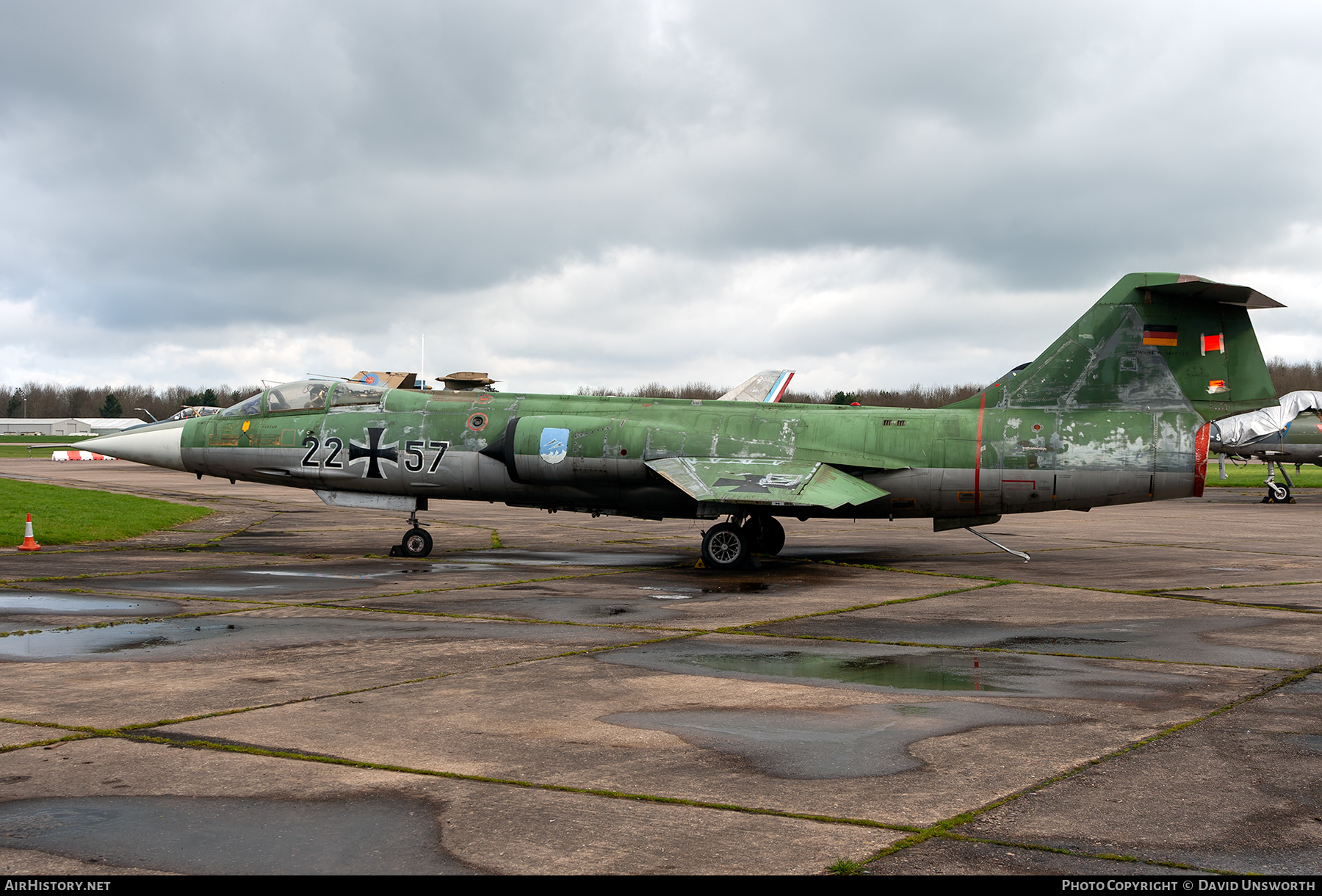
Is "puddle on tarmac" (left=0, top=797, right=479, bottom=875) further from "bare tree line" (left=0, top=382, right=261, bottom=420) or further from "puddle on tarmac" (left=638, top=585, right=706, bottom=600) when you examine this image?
"bare tree line" (left=0, top=382, right=261, bottom=420)

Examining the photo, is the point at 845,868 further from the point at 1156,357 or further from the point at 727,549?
the point at 1156,357

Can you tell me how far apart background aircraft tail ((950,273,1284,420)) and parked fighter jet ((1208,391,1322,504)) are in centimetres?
2314

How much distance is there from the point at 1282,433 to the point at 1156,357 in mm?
24759

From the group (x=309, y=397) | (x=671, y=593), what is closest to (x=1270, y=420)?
(x=671, y=593)

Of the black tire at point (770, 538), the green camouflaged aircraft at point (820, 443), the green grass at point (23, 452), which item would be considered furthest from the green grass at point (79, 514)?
the green grass at point (23, 452)

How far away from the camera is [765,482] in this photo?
52.3ft

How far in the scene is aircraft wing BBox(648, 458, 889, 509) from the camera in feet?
50.6

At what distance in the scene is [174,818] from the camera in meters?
4.99

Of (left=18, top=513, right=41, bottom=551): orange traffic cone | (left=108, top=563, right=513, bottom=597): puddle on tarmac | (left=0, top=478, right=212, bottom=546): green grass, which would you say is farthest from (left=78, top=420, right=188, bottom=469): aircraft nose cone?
(left=108, top=563, right=513, bottom=597): puddle on tarmac

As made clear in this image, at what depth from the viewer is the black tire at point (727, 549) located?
650 inches

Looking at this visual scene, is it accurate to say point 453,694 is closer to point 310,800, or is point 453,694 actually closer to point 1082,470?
point 310,800

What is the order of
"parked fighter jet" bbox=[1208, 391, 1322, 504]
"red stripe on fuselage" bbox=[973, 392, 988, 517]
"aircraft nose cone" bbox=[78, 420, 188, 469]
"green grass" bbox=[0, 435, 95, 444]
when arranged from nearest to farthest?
"red stripe on fuselage" bbox=[973, 392, 988, 517]
"aircraft nose cone" bbox=[78, 420, 188, 469]
"parked fighter jet" bbox=[1208, 391, 1322, 504]
"green grass" bbox=[0, 435, 95, 444]

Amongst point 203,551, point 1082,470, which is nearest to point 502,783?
point 1082,470
